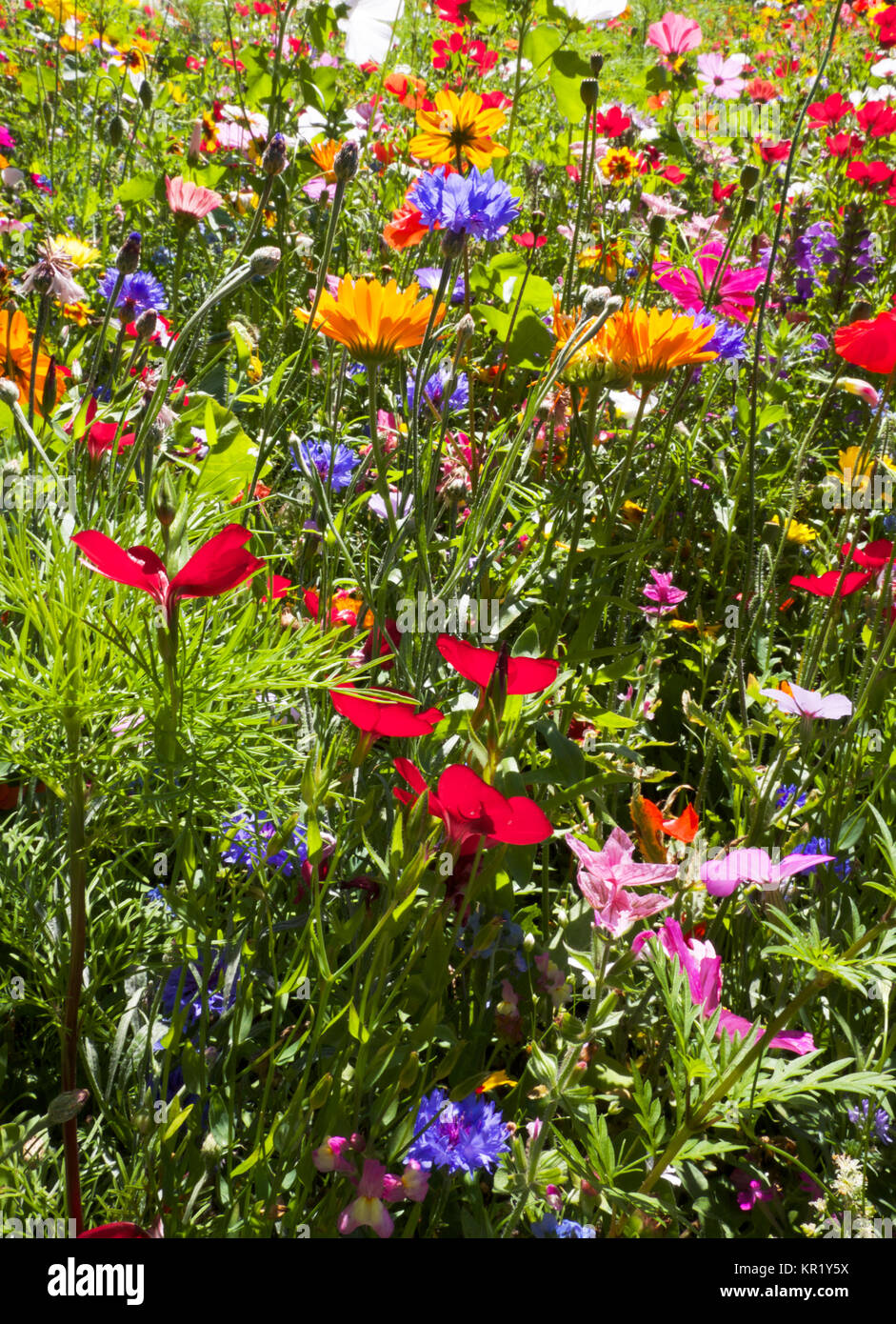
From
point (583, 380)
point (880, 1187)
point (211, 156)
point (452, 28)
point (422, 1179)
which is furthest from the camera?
point (452, 28)

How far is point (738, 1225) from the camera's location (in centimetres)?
80

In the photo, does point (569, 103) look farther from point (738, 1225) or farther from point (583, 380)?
point (738, 1225)

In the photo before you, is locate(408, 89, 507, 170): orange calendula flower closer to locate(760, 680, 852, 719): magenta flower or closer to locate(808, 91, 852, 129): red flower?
locate(760, 680, 852, 719): magenta flower

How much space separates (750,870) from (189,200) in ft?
3.32

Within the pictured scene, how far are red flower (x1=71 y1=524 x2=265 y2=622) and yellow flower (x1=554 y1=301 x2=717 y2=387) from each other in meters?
0.48

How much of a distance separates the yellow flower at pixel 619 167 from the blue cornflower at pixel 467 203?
116 cm

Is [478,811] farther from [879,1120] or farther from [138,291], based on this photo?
[138,291]

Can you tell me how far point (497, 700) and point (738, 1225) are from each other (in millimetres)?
549

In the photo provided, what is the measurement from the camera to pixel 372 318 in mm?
750

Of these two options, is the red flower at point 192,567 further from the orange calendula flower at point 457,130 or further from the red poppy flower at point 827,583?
the orange calendula flower at point 457,130

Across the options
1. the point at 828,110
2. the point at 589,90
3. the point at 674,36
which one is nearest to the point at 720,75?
the point at 828,110

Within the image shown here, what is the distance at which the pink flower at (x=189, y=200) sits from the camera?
115 centimetres

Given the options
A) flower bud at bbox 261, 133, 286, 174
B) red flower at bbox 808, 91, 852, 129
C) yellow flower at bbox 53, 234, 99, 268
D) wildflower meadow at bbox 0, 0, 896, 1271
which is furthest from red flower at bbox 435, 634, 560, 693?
red flower at bbox 808, 91, 852, 129
